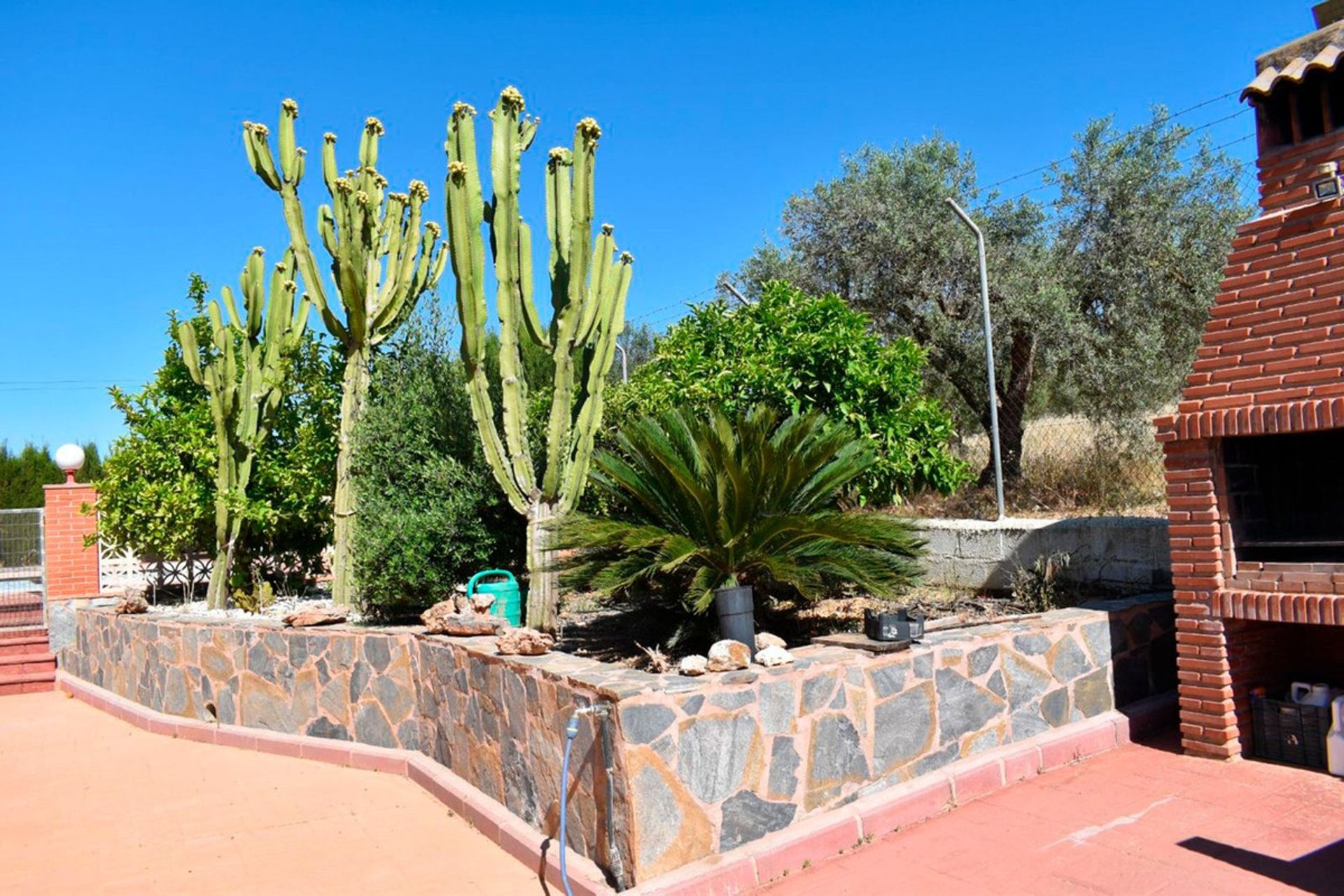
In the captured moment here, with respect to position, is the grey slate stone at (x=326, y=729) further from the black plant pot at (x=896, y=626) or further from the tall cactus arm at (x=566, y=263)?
the black plant pot at (x=896, y=626)

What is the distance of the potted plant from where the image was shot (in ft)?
20.2

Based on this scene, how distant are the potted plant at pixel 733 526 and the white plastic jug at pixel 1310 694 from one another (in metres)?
2.42

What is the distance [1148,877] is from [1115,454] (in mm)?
7075

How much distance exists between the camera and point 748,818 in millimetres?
5090

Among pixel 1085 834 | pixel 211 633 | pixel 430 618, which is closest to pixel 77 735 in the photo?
pixel 211 633

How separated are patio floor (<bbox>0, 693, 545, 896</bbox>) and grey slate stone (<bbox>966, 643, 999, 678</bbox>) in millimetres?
2964

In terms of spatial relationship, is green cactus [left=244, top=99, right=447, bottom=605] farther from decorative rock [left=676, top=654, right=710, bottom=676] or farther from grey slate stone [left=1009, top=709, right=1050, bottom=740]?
grey slate stone [left=1009, top=709, right=1050, bottom=740]

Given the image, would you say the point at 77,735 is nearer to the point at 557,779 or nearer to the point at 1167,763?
the point at 557,779

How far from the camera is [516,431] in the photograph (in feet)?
26.0

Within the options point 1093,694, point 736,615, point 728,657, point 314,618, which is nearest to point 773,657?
point 728,657

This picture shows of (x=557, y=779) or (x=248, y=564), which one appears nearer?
(x=557, y=779)

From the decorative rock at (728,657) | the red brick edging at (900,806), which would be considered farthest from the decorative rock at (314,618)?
the red brick edging at (900,806)

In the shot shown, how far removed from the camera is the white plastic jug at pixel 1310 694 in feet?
19.3

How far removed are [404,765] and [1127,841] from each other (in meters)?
5.06
